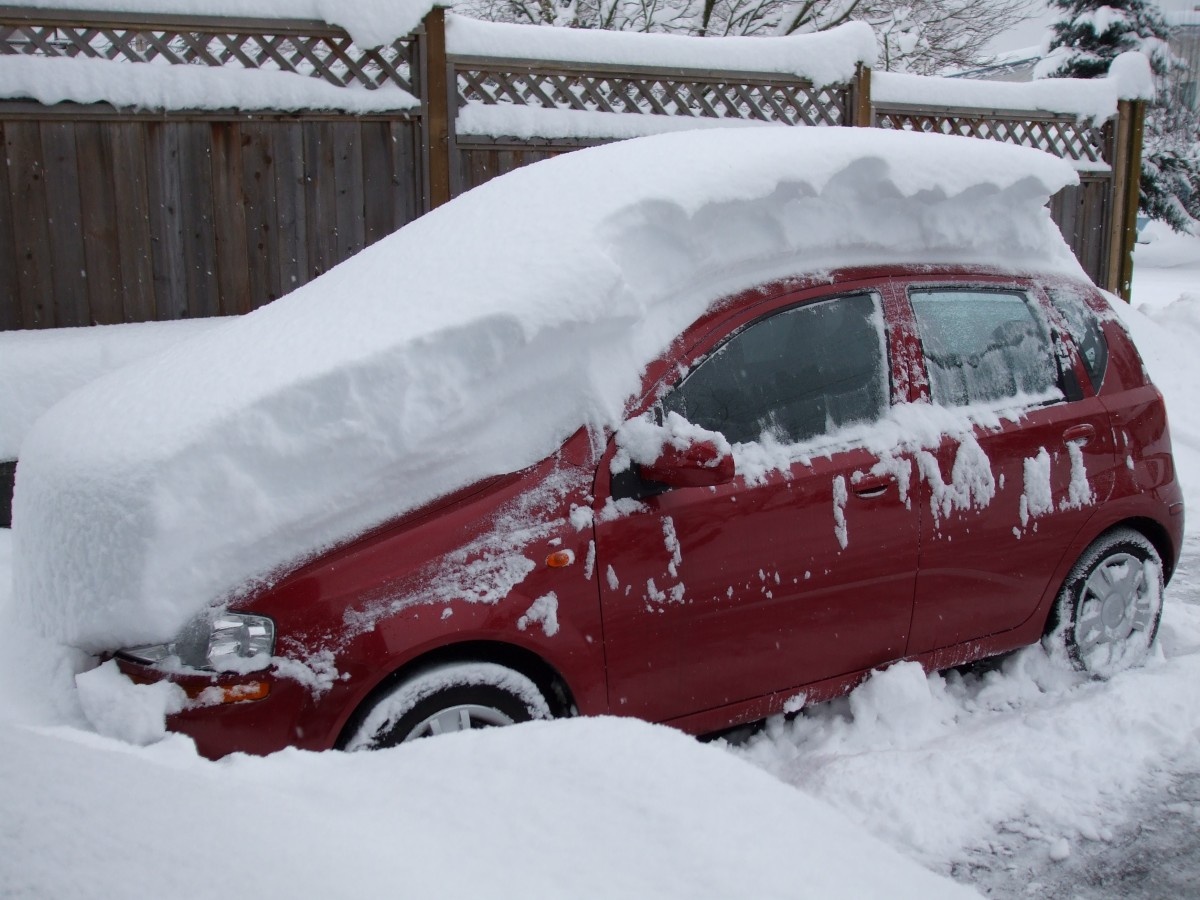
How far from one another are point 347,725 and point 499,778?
0.85 m

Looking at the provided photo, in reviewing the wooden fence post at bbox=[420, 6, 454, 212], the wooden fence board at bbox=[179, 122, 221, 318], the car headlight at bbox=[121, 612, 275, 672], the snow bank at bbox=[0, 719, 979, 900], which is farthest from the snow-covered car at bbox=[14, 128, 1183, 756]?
the wooden fence post at bbox=[420, 6, 454, 212]

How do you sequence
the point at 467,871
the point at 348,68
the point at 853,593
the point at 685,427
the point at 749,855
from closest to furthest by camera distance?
the point at 467,871, the point at 749,855, the point at 685,427, the point at 853,593, the point at 348,68

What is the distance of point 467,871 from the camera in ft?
5.16

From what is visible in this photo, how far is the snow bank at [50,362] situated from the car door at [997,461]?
391 cm

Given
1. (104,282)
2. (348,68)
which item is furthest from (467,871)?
(348,68)

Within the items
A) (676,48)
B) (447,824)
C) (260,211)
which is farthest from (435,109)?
(447,824)

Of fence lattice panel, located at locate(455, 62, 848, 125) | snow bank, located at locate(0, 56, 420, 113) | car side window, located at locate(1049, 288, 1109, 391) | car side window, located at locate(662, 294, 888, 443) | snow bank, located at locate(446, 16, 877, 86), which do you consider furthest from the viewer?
fence lattice panel, located at locate(455, 62, 848, 125)

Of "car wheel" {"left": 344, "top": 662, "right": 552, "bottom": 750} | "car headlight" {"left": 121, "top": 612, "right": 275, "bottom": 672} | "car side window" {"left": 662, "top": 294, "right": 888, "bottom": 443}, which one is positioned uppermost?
"car side window" {"left": 662, "top": 294, "right": 888, "bottom": 443}

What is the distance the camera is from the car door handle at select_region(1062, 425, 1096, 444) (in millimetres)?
3834

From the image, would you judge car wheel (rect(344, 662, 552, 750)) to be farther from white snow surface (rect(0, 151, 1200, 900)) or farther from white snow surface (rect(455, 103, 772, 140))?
white snow surface (rect(455, 103, 772, 140))

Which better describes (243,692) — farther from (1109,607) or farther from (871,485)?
(1109,607)

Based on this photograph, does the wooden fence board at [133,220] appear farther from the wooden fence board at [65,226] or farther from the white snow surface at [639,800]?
the white snow surface at [639,800]

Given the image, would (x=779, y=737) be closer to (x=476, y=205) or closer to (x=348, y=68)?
(x=476, y=205)

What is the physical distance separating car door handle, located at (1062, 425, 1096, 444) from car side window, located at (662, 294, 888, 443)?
2.72ft
